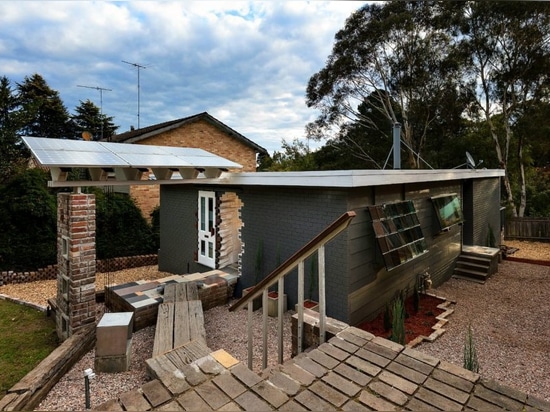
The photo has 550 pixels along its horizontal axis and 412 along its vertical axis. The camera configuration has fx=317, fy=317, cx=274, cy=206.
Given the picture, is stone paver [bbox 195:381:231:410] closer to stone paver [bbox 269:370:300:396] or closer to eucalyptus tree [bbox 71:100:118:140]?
stone paver [bbox 269:370:300:396]

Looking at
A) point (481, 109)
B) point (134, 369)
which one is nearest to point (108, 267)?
point (134, 369)

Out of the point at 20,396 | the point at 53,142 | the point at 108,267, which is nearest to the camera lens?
the point at 20,396

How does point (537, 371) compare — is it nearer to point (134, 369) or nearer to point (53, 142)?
point (134, 369)

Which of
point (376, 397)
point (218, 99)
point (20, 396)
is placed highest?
point (218, 99)

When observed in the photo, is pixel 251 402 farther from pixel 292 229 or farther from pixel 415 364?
pixel 292 229

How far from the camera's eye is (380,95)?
17.3 metres

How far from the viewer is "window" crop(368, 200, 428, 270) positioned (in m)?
5.11

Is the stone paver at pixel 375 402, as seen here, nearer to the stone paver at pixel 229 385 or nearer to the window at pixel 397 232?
the stone paver at pixel 229 385

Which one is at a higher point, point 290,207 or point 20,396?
point 290,207

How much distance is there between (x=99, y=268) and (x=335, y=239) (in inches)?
332

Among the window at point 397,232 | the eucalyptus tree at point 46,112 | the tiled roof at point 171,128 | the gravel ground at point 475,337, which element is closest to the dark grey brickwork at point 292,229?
the window at point 397,232

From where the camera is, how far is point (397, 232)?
215 inches

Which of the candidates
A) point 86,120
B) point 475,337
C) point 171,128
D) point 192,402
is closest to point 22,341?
point 192,402

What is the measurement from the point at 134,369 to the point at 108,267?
6.67 meters
